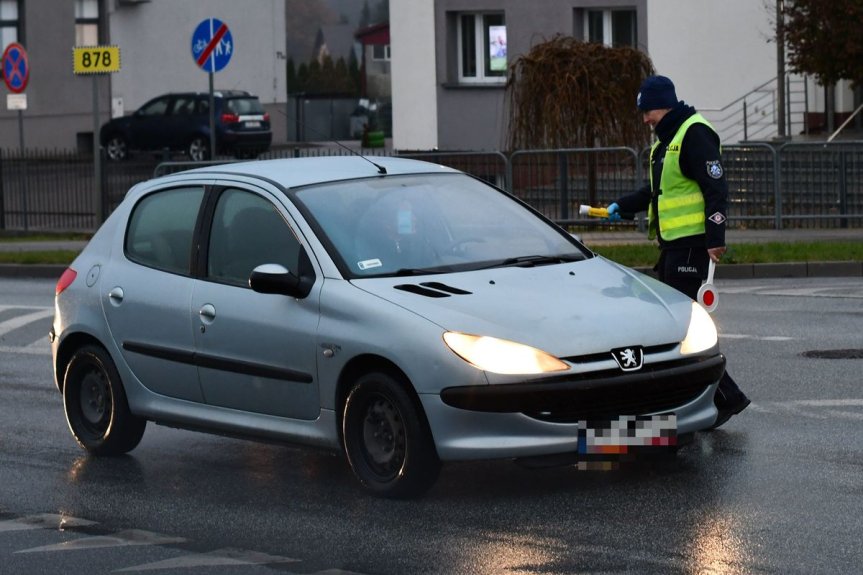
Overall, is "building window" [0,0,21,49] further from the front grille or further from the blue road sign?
the front grille

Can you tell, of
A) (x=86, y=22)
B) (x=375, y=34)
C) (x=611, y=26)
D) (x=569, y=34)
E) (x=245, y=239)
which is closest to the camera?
(x=245, y=239)

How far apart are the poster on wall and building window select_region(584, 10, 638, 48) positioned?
1643mm

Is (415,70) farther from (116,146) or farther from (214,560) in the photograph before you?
(214,560)

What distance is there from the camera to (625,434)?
24.8 feet

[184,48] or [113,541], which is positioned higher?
[184,48]

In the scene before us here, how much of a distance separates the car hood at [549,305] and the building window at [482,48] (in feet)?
88.4

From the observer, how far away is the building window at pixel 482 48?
35.1 metres

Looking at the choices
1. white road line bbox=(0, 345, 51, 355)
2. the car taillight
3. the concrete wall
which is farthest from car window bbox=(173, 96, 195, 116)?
the car taillight

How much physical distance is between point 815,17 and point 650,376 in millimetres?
20139

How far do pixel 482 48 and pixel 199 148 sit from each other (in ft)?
32.1

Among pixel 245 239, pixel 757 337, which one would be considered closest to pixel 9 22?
pixel 757 337

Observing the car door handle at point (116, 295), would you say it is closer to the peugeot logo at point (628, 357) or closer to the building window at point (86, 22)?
the peugeot logo at point (628, 357)

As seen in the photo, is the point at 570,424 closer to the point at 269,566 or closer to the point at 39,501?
the point at 269,566

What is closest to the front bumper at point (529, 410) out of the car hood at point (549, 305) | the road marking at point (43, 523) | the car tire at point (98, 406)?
the car hood at point (549, 305)
